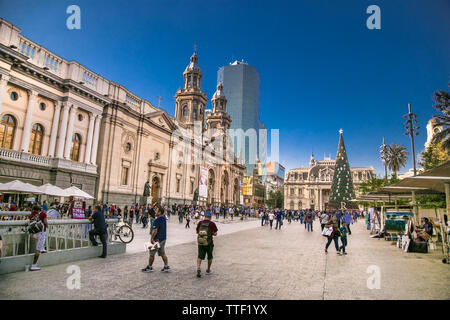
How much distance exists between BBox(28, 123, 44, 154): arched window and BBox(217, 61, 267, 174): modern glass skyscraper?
8364 centimetres

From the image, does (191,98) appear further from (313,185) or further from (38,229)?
(313,185)

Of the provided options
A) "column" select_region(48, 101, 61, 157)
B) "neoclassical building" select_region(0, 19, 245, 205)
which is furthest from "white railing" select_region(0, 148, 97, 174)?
"column" select_region(48, 101, 61, 157)

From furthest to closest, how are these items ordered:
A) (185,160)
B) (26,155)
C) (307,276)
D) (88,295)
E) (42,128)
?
(185,160) < (42,128) < (26,155) < (307,276) < (88,295)

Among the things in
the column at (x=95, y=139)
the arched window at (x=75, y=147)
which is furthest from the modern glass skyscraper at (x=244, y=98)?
the arched window at (x=75, y=147)

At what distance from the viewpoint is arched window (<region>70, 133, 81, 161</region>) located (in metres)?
A: 26.5

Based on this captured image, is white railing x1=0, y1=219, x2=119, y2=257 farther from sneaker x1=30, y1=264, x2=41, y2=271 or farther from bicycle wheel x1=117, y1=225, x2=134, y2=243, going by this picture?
bicycle wheel x1=117, y1=225, x2=134, y2=243

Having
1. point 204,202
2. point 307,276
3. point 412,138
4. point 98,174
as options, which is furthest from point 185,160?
point 307,276

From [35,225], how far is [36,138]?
19.8 meters

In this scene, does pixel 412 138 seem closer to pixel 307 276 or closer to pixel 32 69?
pixel 307 276

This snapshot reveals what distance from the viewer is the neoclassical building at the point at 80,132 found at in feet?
68.6

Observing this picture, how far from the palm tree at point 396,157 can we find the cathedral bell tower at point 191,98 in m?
36.4

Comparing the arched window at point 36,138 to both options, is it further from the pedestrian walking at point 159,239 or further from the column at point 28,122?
the pedestrian walking at point 159,239
